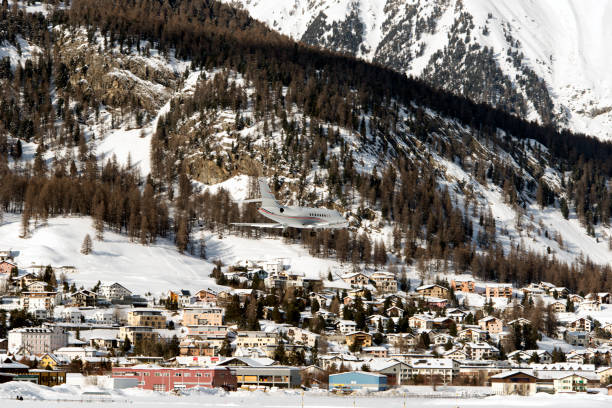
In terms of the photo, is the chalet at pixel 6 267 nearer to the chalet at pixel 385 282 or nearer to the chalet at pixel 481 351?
the chalet at pixel 385 282

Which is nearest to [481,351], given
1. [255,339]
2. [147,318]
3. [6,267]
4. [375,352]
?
[375,352]

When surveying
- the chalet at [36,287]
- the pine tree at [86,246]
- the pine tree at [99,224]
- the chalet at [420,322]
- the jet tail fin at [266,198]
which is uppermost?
the jet tail fin at [266,198]

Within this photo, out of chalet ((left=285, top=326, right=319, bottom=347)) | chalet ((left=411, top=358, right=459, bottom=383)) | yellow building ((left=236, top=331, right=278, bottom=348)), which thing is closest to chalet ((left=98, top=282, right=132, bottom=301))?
yellow building ((left=236, top=331, right=278, bottom=348))

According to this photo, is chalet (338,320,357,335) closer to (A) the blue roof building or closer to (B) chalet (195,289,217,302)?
(B) chalet (195,289,217,302)

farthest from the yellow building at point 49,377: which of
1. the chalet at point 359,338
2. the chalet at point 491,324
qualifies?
the chalet at point 491,324

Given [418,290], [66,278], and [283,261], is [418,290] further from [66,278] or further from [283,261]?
[66,278]
